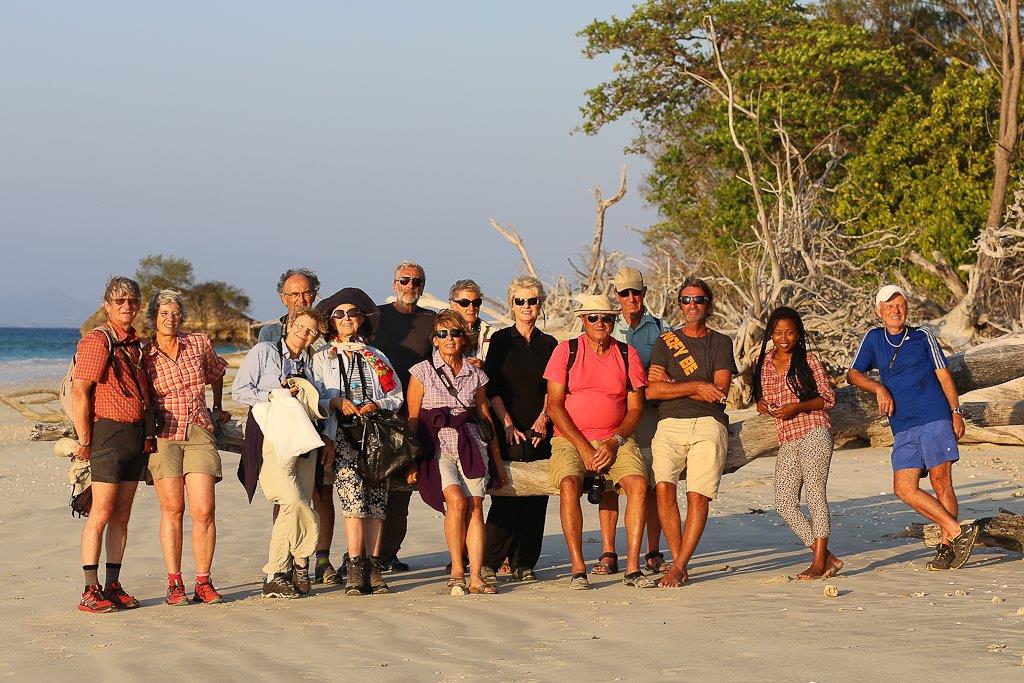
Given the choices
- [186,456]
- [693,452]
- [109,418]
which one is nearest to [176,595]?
[186,456]

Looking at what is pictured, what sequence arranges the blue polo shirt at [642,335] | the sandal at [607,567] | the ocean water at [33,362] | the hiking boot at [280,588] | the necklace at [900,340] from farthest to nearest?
the ocean water at [33,362]
the blue polo shirt at [642,335]
the sandal at [607,567]
the necklace at [900,340]
the hiking boot at [280,588]

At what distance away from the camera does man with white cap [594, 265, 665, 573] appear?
313 inches

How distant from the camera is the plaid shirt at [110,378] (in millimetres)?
6844

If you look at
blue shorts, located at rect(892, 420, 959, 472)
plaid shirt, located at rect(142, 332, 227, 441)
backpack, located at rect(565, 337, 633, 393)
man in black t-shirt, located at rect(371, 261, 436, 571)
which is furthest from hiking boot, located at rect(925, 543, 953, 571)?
plaid shirt, located at rect(142, 332, 227, 441)

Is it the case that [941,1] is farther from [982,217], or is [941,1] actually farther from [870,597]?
[870,597]

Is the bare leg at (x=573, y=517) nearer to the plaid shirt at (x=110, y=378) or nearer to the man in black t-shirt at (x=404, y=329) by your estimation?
the man in black t-shirt at (x=404, y=329)

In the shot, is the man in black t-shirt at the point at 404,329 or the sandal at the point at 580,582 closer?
the sandal at the point at 580,582

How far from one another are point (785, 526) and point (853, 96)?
1927 centimetres

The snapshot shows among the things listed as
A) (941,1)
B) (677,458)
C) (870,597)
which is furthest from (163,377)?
(941,1)

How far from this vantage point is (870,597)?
691 cm

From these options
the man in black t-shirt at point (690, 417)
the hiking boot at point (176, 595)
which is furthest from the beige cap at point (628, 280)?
the hiking boot at point (176, 595)

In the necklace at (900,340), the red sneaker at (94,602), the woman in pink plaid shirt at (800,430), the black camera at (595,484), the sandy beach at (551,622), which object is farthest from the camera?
the necklace at (900,340)

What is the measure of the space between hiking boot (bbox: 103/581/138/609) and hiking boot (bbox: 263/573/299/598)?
2.51ft

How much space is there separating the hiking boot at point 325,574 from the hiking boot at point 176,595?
92cm
